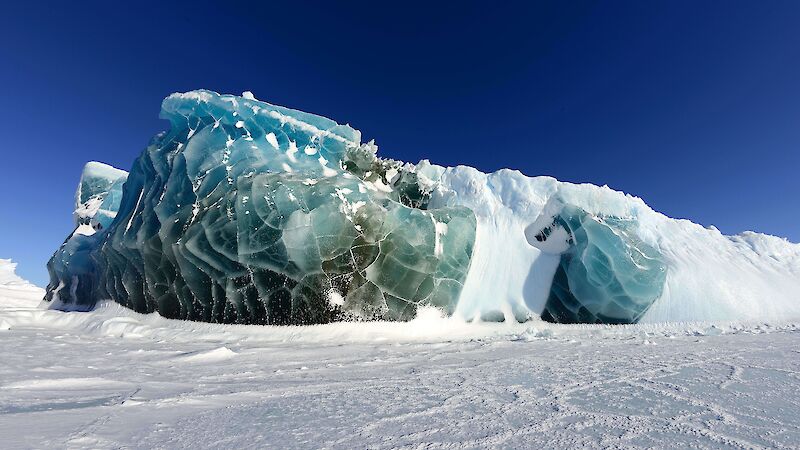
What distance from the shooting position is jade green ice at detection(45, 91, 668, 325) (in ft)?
26.5

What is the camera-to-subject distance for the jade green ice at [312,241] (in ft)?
26.5

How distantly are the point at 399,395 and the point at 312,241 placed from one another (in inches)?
210

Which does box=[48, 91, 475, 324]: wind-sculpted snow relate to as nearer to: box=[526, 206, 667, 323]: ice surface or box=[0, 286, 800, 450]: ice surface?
box=[0, 286, 800, 450]: ice surface

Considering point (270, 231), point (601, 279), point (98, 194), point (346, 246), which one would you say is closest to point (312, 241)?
point (346, 246)

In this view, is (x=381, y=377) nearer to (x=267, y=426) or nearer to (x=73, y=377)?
(x=267, y=426)

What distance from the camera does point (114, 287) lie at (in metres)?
10.3

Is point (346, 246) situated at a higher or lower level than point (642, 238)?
lower

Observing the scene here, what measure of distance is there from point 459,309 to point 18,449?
8488 millimetres

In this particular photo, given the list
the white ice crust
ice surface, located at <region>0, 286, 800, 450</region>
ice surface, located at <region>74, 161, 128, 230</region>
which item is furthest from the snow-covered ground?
ice surface, located at <region>74, 161, 128, 230</region>

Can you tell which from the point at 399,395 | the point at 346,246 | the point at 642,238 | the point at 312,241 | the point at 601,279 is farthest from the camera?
the point at 642,238

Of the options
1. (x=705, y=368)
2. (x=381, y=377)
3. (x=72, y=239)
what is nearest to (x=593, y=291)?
(x=705, y=368)

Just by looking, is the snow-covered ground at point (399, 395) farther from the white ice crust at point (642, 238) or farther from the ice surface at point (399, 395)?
the white ice crust at point (642, 238)

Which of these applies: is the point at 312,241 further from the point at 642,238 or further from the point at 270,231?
the point at 642,238

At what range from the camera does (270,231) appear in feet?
26.3
